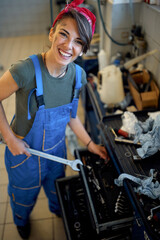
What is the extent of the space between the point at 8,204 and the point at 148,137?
0.84 metres

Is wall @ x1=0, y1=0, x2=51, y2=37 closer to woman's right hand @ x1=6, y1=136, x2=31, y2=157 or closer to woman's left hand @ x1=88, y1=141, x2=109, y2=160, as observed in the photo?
woman's left hand @ x1=88, y1=141, x2=109, y2=160

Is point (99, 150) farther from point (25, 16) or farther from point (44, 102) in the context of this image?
point (25, 16)

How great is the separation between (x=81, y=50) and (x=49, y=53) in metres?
0.16

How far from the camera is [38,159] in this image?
1265mm

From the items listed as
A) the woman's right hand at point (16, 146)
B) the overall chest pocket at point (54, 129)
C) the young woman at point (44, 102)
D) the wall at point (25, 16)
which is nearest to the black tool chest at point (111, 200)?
the young woman at point (44, 102)

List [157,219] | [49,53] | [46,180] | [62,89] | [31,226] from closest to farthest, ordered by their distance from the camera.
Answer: [157,219], [49,53], [62,89], [46,180], [31,226]

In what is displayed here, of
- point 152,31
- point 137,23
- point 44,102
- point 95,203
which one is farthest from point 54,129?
point 137,23

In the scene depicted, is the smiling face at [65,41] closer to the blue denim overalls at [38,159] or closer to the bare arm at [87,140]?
the blue denim overalls at [38,159]

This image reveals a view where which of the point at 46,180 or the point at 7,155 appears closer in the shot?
the point at 7,155

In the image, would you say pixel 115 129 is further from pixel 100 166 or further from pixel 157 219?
pixel 157 219

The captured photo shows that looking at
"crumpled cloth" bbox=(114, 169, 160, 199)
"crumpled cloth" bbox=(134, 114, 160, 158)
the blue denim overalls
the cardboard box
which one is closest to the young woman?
the blue denim overalls

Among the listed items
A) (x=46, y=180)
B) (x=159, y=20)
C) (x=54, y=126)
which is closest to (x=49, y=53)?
(x=54, y=126)

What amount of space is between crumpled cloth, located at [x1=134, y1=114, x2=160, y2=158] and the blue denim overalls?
0.39 m

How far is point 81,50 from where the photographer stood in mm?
933
